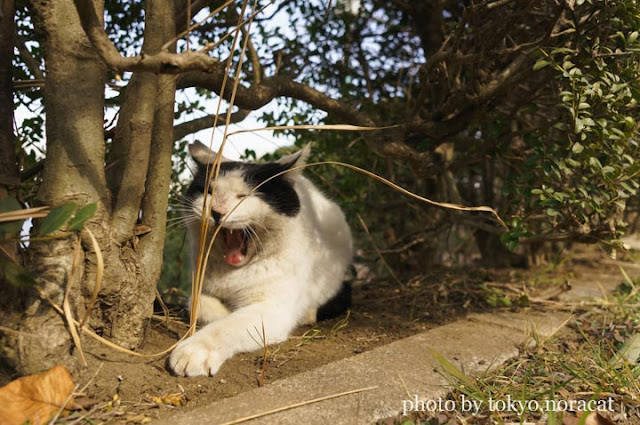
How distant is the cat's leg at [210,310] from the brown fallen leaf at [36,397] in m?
0.83

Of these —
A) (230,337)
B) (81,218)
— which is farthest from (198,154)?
(81,218)

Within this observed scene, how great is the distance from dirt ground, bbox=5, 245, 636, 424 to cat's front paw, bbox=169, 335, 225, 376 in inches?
1.1

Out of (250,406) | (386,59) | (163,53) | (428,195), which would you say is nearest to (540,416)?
(250,406)

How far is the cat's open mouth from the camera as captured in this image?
215cm

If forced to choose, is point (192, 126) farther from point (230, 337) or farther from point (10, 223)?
point (10, 223)

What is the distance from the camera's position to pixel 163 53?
3.56ft

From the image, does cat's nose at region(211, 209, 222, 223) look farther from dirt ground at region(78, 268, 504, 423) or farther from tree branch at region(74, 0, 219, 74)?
tree branch at region(74, 0, 219, 74)

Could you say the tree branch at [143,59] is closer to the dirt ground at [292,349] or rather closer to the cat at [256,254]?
the cat at [256,254]

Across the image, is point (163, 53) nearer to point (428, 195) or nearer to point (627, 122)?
point (627, 122)

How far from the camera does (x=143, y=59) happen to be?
1.09 m

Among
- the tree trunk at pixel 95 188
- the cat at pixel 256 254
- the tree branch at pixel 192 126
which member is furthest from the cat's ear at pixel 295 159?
the tree trunk at pixel 95 188

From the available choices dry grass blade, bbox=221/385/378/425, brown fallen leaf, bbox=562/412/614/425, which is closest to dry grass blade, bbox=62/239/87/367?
dry grass blade, bbox=221/385/378/425

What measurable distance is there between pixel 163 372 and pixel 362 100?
2.39 metres

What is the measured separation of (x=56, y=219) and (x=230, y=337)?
0.83 metres
